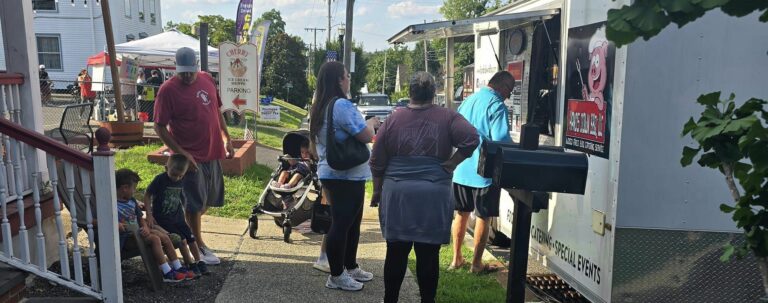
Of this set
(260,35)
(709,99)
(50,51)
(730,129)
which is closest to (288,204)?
(709,99)

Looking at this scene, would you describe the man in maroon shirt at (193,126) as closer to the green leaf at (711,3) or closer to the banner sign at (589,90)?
the banner sign at (589,90)

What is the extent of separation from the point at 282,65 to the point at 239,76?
2243cm

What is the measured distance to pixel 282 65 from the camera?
3278cm

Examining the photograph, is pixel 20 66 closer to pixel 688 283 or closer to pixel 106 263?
pixel 106 263

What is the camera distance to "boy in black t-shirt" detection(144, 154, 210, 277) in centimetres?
450

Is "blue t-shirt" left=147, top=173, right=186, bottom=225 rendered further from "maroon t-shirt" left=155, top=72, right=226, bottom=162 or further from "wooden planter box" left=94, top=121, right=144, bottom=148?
"wooden planter box" left=94, top=121, right=144, bottom=148

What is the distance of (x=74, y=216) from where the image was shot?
145 inches

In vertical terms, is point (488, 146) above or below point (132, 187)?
above

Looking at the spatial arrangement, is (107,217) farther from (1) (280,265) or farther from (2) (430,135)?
(2) (430,135)

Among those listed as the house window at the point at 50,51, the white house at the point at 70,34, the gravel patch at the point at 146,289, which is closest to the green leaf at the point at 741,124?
the gravel patch at the point at 146,289

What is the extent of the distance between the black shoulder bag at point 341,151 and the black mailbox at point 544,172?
1.20 m

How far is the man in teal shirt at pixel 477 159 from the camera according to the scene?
4762 mm

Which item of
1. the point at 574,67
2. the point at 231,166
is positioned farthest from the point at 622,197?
the point at 231,166

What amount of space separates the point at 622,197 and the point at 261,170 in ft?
23.5
